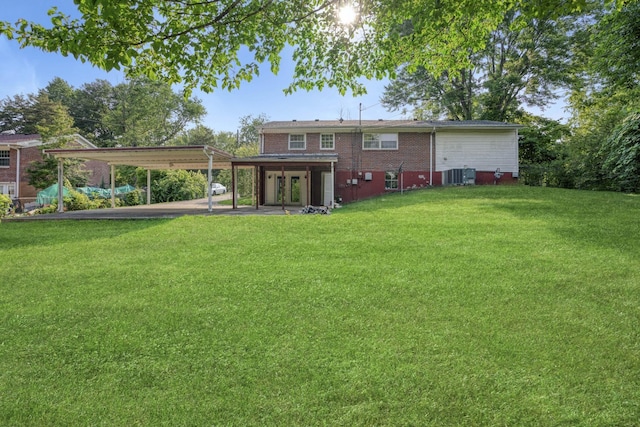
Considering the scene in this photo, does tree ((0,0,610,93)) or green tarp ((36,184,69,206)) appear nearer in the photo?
tree ((0,0,610,93))

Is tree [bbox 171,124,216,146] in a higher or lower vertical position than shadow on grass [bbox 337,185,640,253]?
higher

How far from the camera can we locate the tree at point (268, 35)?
3.98 meters

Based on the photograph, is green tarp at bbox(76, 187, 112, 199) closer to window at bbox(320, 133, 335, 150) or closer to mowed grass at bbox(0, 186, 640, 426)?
window at bbox(320, 133, 335, 150)

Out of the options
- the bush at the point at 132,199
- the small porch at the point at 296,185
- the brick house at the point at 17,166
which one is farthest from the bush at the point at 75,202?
the small porch at the point at 296,185

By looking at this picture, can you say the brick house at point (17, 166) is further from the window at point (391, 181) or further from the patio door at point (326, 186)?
→ the window at point (391, 181)

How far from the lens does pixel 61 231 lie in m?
10.3

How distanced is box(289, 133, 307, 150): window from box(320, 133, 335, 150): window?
41.1 inches

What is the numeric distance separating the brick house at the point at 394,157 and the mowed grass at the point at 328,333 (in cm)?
1369

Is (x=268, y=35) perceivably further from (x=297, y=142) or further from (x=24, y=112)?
(x=24, y=112)

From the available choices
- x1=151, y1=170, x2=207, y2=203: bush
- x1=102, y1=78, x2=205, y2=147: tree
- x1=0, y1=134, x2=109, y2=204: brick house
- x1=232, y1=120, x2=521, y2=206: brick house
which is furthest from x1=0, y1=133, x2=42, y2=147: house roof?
x1=232, y1=120, x2=521, y2=206: brick house

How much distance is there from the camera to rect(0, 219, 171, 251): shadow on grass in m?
8.76

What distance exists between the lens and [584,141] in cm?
2131

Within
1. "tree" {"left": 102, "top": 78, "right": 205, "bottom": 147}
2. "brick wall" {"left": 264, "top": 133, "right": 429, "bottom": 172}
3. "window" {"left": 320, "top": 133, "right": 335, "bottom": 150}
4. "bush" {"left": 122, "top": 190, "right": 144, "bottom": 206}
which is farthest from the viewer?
"tree" {"left": 102, "top": 78, "right": 205, "bottom": 147}

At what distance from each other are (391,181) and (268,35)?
16.6 metres
